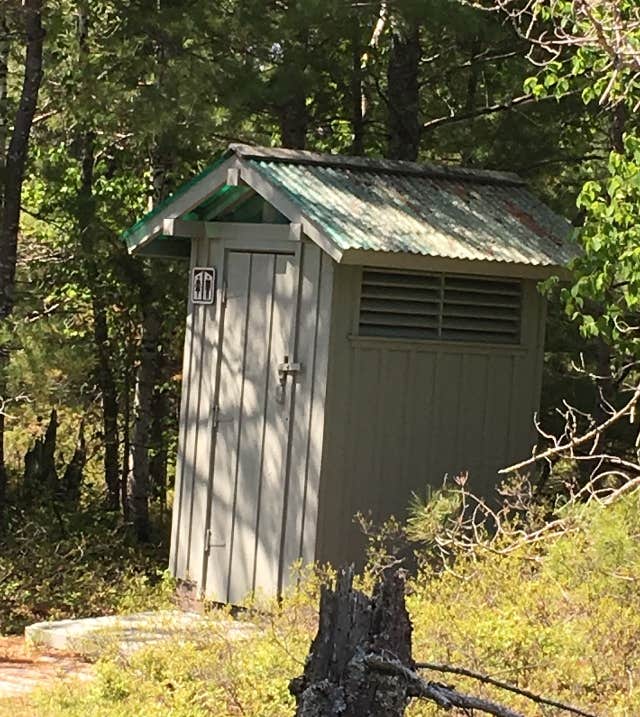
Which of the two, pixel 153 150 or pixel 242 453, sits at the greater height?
pixel 153 150

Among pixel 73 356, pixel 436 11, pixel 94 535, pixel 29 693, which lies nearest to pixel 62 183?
pixel 73 356

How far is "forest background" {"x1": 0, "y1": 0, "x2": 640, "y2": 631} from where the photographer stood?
11.3m

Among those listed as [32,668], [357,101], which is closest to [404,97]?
[357,101]

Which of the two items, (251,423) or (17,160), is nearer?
(251,423)

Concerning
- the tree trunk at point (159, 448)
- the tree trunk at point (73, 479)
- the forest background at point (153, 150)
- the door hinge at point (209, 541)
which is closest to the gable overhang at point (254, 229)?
the forest background at point (153, 150)

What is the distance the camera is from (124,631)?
8602 mm

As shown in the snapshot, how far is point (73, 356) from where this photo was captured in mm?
13664

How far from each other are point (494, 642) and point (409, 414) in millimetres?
3244

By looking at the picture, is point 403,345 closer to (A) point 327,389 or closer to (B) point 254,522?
(A) point 327,389

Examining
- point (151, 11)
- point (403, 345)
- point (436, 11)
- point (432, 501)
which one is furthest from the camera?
point (151, 11)

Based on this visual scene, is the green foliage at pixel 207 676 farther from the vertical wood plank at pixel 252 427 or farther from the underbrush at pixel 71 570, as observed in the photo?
the underbrush at pixel 71 570

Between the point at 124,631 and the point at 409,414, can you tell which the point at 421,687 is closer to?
the point at 124,631

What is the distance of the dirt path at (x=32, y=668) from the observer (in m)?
8.37

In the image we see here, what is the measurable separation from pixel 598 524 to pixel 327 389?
2.34 meters
